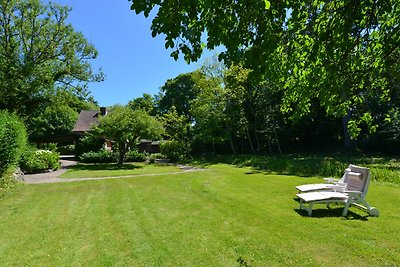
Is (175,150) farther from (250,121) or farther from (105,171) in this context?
(105,171)

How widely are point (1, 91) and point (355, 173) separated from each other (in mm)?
21582

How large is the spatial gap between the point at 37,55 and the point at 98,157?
964cm

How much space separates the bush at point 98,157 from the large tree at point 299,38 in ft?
76.1

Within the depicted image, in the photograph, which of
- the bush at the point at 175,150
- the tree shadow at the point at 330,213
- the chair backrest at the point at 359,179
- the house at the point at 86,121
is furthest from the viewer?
the house at the point at 86,121

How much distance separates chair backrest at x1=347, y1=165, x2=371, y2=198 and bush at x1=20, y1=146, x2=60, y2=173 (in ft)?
51.9

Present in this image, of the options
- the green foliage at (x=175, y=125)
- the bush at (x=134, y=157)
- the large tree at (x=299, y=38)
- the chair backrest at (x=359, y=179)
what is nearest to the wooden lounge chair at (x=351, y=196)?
the chair backrest at (x=359, y=179)

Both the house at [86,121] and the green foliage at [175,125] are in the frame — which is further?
the house at [86,121]

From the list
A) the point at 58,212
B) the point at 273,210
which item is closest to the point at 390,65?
the point at 273,210

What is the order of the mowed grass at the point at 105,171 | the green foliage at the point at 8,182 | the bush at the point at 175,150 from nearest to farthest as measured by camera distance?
the green foliage at the point at 8,182 < the mowed grass at the point at 105,171 < the bush at the point at 175,150

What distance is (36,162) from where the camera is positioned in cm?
1648

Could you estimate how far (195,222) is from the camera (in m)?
6.48

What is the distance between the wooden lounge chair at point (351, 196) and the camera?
6621 mm

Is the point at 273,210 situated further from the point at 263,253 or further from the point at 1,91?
the point at 1,91

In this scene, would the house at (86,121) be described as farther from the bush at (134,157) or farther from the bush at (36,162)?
the bush at (36,162)
